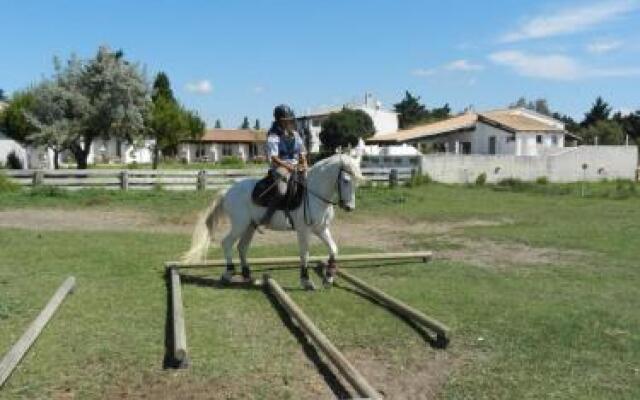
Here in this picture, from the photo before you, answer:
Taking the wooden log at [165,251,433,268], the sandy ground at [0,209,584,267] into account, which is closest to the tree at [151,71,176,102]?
the sandy ground at [0,209,584,267]

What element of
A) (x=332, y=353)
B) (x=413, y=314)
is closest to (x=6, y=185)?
(x=413, y=314)

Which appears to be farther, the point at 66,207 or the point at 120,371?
the point at 66,207

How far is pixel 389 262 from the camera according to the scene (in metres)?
12.5

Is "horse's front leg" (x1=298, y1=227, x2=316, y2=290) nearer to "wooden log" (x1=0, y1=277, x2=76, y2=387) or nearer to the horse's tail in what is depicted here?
the horse's tail

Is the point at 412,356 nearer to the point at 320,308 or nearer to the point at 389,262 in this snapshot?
the point at 320,308

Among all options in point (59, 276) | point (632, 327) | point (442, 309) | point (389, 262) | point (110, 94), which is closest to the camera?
point (632, 327)

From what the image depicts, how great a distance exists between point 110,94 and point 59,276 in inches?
1220

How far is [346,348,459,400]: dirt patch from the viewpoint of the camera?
5.89 metres

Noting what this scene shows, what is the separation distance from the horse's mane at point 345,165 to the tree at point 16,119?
4094 centimetres

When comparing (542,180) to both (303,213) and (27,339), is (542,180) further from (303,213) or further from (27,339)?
(27,339)

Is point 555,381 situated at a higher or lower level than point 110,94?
lower

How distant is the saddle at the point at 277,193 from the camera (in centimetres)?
1002

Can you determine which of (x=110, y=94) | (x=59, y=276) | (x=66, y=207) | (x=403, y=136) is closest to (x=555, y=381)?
(x=59, y=276)

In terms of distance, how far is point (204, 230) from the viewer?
1081 centimetres
